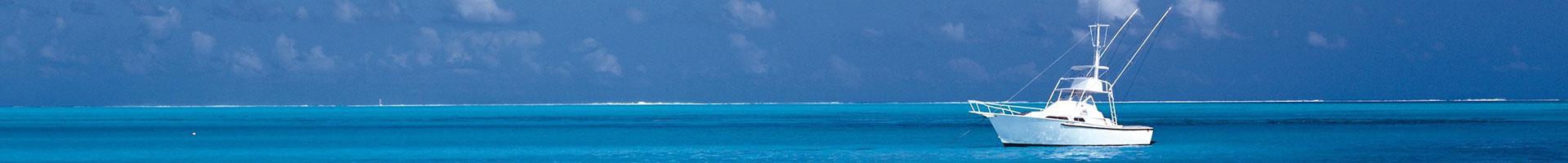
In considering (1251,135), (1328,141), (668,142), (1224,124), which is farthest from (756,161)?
(1224,124)

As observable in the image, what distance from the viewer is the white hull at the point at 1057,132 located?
4919 cm

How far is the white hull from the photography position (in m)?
49.2

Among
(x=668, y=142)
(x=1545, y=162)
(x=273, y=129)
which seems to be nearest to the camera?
(x=1545, y=162)

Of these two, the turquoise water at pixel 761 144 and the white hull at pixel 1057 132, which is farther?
the turquoise water at pixel 761 144

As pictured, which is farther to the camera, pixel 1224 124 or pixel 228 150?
pixel 1224 124

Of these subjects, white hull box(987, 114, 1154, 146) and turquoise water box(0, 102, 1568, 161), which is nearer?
white hull box(987, 114, 1154, 146)

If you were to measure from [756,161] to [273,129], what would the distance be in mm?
48727

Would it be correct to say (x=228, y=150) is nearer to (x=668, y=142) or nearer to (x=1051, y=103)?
(x=668, y=142)

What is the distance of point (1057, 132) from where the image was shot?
4947 cm

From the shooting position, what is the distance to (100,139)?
249 ft

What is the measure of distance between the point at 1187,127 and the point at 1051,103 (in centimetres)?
4393

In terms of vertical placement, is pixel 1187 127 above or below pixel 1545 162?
above

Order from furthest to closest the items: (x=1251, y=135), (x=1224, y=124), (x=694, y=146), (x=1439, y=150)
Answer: (x=1224, y=124)
(x=1251, y=135)
(x=694, y=146)
(x=1439, y=150)

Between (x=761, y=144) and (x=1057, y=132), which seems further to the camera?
(x=761, y=144)
